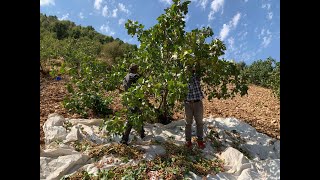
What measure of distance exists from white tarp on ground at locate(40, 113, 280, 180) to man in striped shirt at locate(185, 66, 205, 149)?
0.28 m

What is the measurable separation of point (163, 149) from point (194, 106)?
31.5 inches

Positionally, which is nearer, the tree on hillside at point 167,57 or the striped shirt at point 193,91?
the tree on hillside at point 167,57

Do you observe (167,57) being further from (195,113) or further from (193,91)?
(195,113)

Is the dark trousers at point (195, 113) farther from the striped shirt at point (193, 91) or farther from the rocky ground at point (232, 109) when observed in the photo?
the rocky ground at point (232, 109)

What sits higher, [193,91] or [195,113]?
[193,91]

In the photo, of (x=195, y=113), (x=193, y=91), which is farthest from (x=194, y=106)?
(x=193, y=91)

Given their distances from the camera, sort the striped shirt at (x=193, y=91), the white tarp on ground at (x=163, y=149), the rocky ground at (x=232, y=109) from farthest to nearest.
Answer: the rocky ground at (x=232, y=109) → the striped shirt at (x=193, y=91) → the white tarp on ground at (x=163, y=149)

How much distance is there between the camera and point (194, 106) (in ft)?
15.4

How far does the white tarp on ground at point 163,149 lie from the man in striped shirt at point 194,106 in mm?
276

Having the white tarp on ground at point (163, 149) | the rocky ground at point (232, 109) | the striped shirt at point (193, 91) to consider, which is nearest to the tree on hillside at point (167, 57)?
the striped shirt at point (193, 91)

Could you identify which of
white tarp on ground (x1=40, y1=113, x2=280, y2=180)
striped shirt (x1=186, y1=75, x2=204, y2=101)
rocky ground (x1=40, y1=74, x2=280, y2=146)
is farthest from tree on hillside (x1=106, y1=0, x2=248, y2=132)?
rocky ground (x1=40, y1=74, x2=280, y2=146)

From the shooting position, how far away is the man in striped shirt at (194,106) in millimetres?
4633
